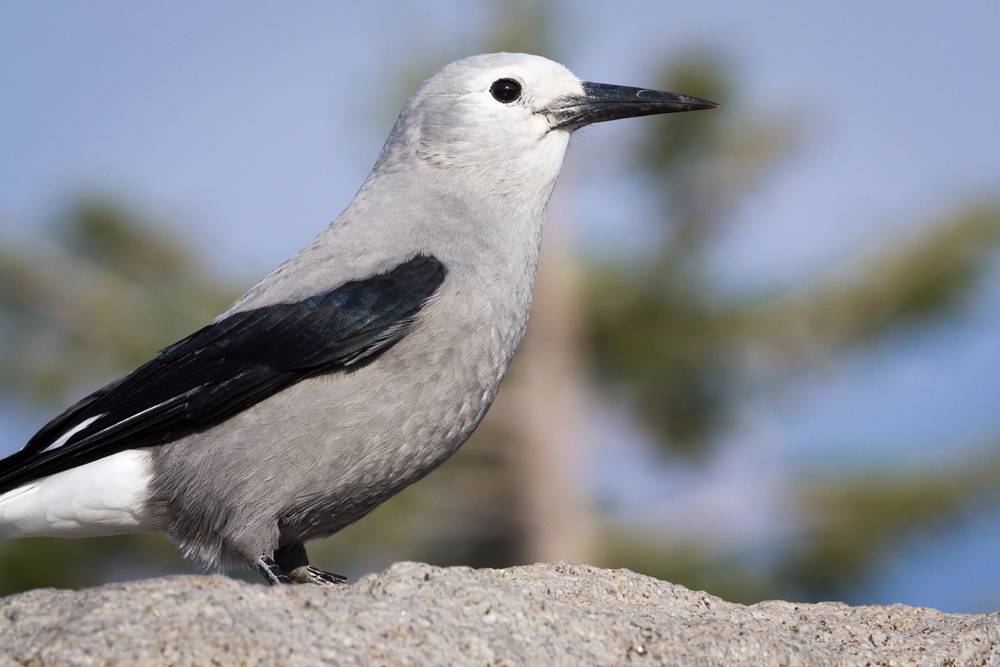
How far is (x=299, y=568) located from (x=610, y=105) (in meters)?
2.14

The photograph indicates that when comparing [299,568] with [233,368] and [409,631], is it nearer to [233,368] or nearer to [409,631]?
[233,368]

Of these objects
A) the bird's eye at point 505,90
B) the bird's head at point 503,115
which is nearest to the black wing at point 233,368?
the bird's head at point 503,115

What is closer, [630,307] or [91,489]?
[91,489]

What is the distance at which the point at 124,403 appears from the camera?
165 inches

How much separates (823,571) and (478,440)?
573 centimetres

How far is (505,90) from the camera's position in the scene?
4855 millimetres

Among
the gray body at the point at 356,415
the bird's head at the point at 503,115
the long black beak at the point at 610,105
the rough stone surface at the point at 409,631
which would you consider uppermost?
the long black beak at the point at 610,105

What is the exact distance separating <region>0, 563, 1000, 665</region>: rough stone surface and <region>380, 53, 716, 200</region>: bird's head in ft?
5.97

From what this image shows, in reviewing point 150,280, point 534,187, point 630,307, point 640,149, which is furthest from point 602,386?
point 534,187

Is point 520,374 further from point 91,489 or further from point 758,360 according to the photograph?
point 91,489

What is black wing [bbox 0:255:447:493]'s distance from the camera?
4094mm

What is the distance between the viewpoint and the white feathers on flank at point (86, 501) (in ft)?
13.6

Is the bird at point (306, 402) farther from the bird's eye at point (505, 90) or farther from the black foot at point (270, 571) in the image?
the bird's eye at point (505, 90)

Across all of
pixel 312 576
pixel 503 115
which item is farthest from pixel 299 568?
pixel 503 115
